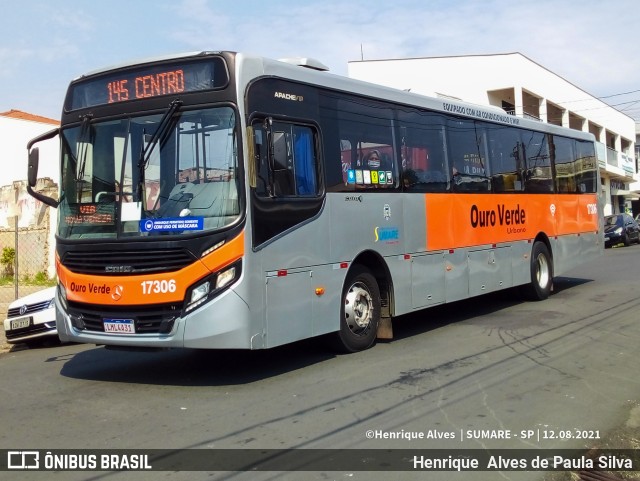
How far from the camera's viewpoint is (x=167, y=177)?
7020 mm

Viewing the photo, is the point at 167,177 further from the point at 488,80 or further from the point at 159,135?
the point at 488,80

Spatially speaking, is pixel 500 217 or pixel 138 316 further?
pixel 500 217

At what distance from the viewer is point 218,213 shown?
686 cm

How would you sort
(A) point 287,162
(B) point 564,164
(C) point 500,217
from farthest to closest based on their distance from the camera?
(B) point 564,164 < (C) point 500,217 < (A) point 287,162

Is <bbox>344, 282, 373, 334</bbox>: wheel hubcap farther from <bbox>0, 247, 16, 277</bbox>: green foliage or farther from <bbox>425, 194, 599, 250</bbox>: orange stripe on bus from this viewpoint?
<bbox>0, 247, 16, 277</bbox>: green foliage

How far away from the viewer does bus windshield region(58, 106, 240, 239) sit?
689 centimetres

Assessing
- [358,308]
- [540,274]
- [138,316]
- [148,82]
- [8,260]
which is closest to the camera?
[138,316]

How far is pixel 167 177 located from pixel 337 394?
284cm

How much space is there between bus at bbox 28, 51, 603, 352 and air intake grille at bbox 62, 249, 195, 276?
0.02 metres

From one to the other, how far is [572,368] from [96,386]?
5.41 m

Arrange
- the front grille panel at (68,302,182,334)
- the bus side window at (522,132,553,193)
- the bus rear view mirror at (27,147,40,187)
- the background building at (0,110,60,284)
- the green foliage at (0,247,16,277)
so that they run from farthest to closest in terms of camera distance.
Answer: the green foliage at (0,247,16,277) < the background building at (0,110,60,284) < the bus side window at (522,132,553,193) < the bus rear view mirror at (27,147,40,187) < the front grille panel at (68,302,182,334)

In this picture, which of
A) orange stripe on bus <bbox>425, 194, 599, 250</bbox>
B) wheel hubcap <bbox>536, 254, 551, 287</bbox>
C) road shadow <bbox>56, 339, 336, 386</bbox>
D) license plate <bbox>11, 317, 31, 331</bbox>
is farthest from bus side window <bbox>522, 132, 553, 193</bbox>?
license plate <bbox>11, 317, 31, 331</bbox>

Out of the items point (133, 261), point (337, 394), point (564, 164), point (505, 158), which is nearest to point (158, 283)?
point (133, 261)

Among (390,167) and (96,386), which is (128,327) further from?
(390,167)
